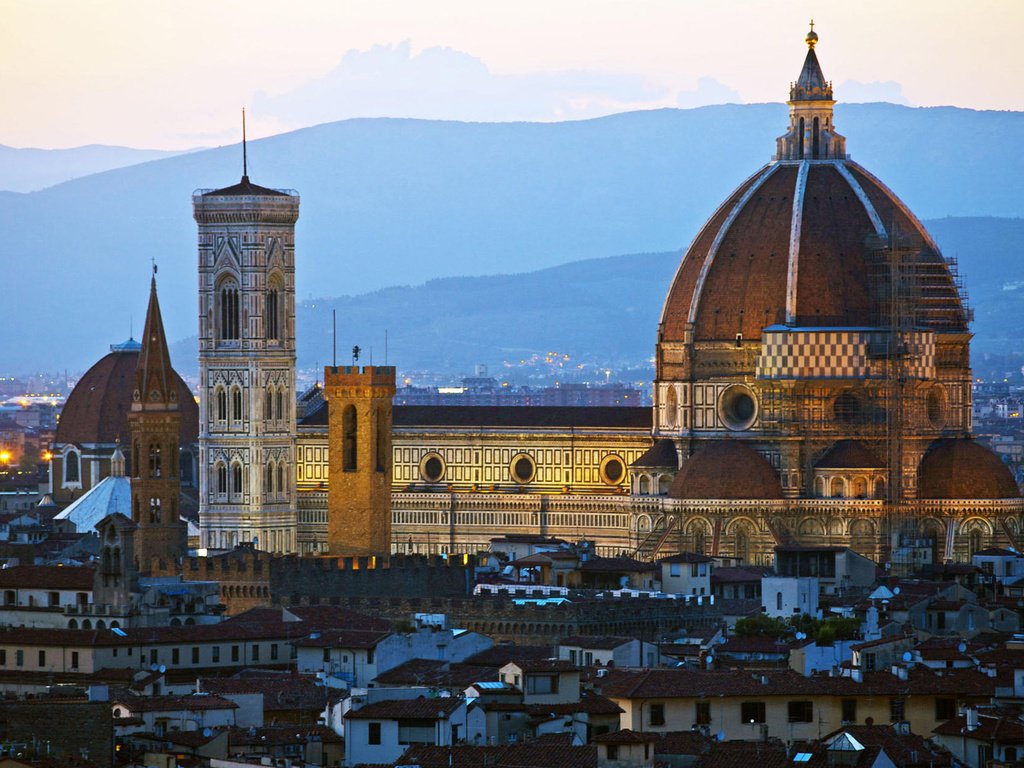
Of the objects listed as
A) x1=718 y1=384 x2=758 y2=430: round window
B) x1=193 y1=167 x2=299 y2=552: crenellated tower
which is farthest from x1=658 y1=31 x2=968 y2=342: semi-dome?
x1=193 y1=167 x2=299 y2=552: crenellated tower

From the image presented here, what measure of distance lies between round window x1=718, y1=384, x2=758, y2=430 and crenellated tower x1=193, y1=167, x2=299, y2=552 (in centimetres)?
1611

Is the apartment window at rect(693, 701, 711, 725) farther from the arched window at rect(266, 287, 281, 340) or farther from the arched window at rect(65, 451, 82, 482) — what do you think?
the arched window at rect(65, 451, 82, 482)

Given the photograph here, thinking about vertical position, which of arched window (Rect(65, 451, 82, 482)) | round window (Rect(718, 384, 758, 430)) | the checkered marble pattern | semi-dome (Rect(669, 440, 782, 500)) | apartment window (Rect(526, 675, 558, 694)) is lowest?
apartment window (Rect(526, 675, 558, 694))

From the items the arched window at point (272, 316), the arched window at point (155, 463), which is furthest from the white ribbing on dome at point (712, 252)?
the arched window at point (155, 463)

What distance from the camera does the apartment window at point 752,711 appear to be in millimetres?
68438

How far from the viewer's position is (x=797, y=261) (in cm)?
12962

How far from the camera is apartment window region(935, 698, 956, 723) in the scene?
225ft

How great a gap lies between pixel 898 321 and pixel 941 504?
624cm

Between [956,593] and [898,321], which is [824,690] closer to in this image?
[956,593]

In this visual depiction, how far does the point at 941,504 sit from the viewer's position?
415 feet

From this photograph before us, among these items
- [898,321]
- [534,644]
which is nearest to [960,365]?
[898,321]

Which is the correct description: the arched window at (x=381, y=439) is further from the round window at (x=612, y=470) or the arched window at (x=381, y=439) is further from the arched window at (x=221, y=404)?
the arched window at (x=221, y=404)

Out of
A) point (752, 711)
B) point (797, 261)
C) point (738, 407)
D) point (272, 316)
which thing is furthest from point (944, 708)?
point (272, 316)

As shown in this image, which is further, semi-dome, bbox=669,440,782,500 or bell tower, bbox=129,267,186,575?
semi-dome, bbox=669,440,782,500
